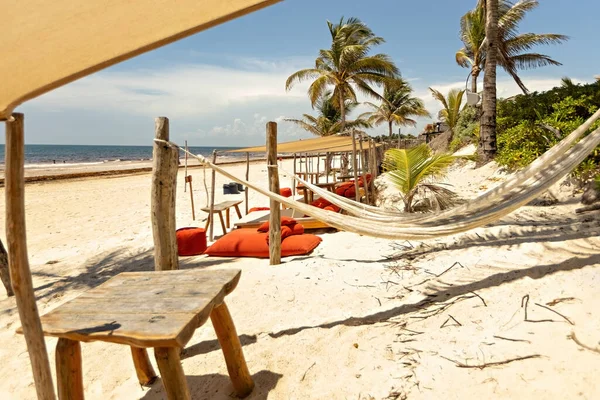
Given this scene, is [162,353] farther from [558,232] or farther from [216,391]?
[558,232]

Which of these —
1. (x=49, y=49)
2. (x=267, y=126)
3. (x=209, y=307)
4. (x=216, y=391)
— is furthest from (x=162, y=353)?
(x=267, y=126)

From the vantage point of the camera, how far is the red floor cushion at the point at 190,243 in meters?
4.59

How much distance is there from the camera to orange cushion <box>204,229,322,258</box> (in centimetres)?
394

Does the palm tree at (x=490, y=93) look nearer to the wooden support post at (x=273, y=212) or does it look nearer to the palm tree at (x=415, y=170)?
the palm tree at (x=415, y=170)

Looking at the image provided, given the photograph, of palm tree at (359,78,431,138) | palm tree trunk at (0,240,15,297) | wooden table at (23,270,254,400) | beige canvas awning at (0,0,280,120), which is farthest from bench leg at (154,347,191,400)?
palm tree at (359,78,431,138)

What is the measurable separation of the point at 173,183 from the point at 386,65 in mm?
13122

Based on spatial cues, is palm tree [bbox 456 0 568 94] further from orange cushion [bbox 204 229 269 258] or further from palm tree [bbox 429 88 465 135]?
orange cushion [bbox 204 229 269 258]

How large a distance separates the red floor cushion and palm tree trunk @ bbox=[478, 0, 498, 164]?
16.5 ft

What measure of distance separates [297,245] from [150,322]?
267 centimetres

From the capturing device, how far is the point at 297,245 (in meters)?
3.96

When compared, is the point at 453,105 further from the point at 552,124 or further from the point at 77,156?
the point at 77,156

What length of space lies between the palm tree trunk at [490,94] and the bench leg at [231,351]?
6.04 meters

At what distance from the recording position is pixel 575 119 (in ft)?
14.6

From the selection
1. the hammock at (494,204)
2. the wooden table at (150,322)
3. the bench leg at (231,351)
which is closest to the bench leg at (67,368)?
the wooden table at (150,322)
